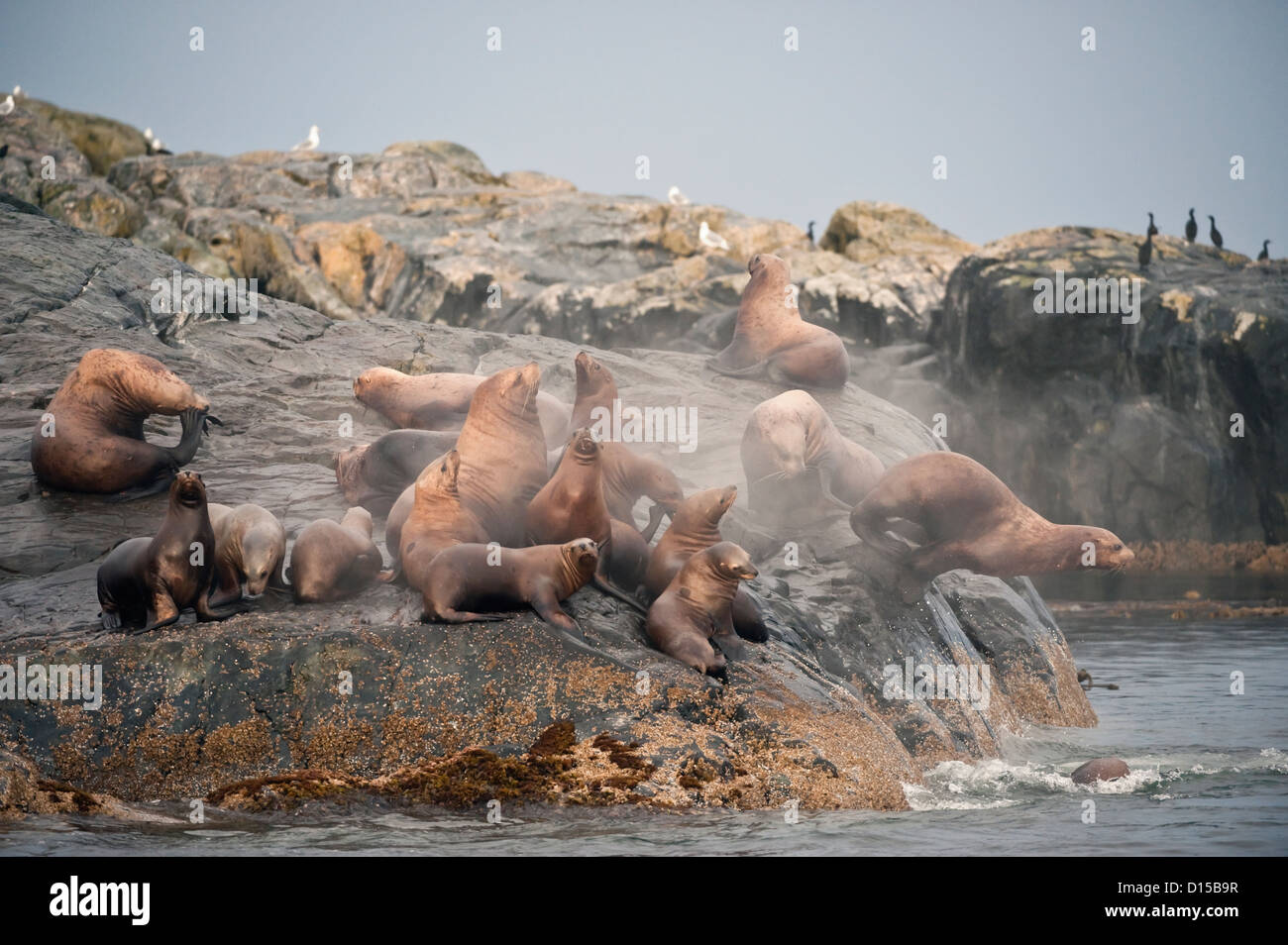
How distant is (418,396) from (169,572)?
478cm

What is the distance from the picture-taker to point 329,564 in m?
7.30

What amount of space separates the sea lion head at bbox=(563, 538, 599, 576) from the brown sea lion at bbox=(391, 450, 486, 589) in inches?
24.1

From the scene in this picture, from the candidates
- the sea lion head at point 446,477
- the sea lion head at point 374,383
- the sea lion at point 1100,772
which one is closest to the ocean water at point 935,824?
the sea lion at point 1100,772

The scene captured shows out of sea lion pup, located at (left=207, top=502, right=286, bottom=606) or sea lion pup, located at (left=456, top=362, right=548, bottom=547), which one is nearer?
sea lion pup, located at (left=207, top=502, right=286, bottom=606)

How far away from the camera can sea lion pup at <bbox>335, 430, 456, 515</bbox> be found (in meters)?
9.46

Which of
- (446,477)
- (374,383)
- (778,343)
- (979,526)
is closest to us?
(446,477)

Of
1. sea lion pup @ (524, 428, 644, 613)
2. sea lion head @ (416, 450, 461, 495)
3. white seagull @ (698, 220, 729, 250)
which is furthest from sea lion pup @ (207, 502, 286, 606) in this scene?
white seagull @ (698, 220, 729, 250)

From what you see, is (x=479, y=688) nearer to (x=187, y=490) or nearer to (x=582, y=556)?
(x=582, y=556)

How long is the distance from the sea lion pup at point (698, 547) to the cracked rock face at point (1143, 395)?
16.9 metres

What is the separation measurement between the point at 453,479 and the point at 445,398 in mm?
3804

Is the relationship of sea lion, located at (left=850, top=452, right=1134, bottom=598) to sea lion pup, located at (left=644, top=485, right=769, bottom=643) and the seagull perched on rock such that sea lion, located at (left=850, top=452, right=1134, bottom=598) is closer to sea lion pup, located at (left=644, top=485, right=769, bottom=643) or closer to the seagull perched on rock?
sea lion pup, located at (left=644, top=485, right=769, bottom=643)

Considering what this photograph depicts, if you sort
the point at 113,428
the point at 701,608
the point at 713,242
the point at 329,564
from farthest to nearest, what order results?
the point at 713,242 → the point at 113,428 → the point at 329,564 → the point at 701,608

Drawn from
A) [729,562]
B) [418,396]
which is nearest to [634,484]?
[729,562]

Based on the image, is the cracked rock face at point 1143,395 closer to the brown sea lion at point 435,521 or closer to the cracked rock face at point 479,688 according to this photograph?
the cracked rock face at point 479,688
